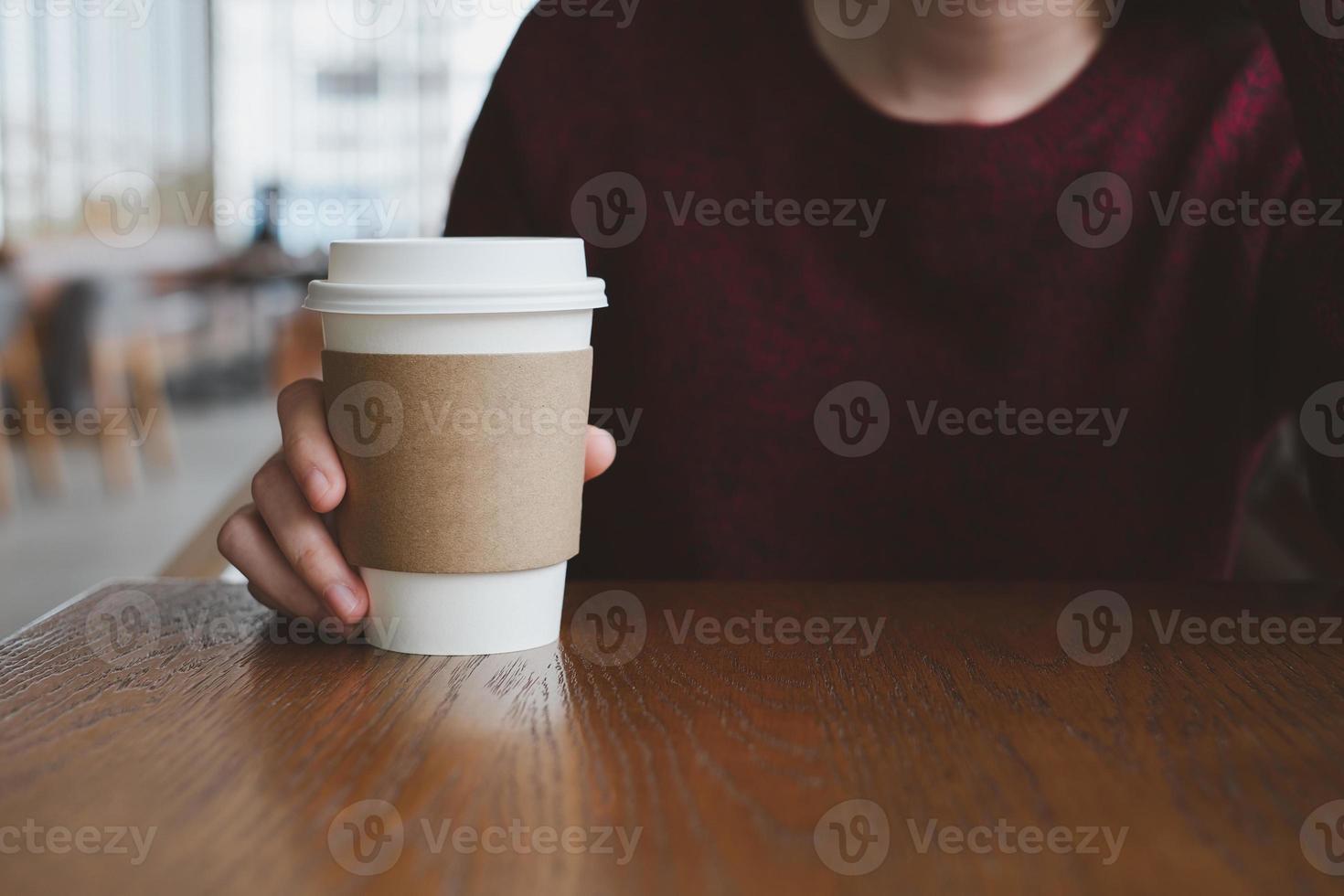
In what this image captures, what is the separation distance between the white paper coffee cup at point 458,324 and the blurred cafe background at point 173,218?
1.27ft

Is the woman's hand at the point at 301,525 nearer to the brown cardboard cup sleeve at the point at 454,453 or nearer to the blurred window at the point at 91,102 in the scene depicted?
the brown cardboard cup sleeve at the point at 454,453

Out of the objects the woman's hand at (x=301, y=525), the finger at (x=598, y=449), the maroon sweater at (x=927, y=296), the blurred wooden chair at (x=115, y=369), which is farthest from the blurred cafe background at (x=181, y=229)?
the finger at (x=598, y=449)

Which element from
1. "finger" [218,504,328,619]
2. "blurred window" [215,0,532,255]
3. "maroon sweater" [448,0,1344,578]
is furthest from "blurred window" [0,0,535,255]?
"finger" [218,504,328,619]

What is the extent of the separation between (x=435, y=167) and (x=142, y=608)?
9420 millimetres

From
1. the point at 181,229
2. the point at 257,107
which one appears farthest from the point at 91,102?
the point at 257,107

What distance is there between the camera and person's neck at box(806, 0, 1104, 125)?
848 millimetres

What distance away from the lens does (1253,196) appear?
34.9 inches

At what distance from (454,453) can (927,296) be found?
0.51 meters

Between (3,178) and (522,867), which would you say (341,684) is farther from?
(3,178)

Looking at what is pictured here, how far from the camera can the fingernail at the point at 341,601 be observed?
Answer: 20.0 inches

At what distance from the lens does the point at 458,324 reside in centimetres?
47

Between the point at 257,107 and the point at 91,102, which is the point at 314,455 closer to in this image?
the point at 91,102

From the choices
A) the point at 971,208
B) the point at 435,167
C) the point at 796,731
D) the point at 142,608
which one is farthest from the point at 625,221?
the point at 435,167

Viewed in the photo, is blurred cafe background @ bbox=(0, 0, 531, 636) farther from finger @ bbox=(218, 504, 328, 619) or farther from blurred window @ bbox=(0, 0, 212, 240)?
finger @ bbox=(218, 504, 328, 619)
